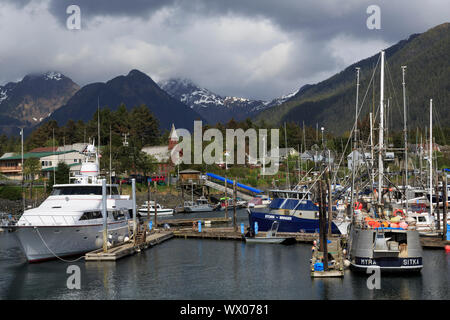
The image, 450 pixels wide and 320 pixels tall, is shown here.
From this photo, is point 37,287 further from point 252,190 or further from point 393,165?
point 393,165

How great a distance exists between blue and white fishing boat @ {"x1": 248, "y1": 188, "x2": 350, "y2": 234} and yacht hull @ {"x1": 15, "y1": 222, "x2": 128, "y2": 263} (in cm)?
1781

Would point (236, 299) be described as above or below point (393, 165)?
below

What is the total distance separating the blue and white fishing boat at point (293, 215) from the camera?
52.2 metres

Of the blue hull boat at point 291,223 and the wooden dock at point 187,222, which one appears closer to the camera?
the blue hull boat at point 291,223

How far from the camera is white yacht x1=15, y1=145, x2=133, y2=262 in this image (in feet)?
129

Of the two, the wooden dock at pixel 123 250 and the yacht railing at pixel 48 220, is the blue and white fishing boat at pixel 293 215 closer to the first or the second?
the wooden dock at pixel 123 250

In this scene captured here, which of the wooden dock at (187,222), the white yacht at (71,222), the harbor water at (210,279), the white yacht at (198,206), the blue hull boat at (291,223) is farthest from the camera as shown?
the white yacht at (198,206)

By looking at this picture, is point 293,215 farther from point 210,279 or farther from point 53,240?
point 53,240

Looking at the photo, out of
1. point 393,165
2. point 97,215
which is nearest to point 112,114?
point 393,165

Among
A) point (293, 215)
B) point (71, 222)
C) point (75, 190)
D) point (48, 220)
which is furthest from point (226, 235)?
point (48, 220)

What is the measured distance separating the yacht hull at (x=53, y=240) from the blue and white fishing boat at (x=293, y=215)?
17807 millimetres

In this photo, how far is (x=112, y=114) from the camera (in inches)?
5768

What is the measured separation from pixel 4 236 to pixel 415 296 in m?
45.1

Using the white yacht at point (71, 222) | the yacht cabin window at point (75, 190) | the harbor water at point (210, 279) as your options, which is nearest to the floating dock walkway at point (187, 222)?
the white yacht at point (71, 222)
